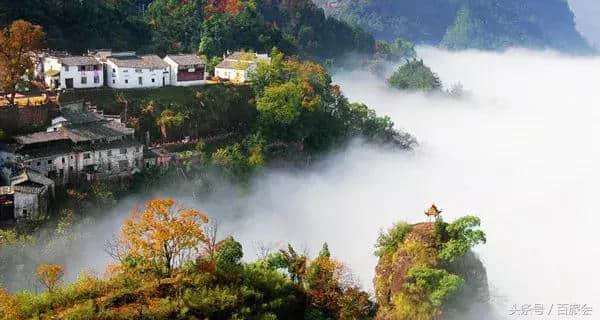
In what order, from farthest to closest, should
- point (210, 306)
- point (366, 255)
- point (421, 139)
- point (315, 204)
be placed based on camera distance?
point (421, 139)
point (315, 204)
point (366, 255)
point (210, 306)

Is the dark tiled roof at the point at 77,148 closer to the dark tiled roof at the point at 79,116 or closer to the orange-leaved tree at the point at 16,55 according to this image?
the dark tiled roof at the point at 79,116

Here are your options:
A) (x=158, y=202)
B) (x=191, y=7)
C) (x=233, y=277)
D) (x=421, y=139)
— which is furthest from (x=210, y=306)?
(x=421, y=139)

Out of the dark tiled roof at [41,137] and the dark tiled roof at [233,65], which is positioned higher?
the dark tiled roof at [233,65]

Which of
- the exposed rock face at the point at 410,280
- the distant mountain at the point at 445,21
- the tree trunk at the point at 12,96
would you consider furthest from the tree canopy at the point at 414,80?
the distant mountain at the point at 445,21

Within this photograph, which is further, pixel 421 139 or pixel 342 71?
pixel 342 71

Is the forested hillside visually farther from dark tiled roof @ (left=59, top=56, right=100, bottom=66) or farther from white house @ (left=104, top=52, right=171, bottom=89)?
white house @ (left=104, top=52, right=171, bottom=89)

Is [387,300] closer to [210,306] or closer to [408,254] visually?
[408,254]
